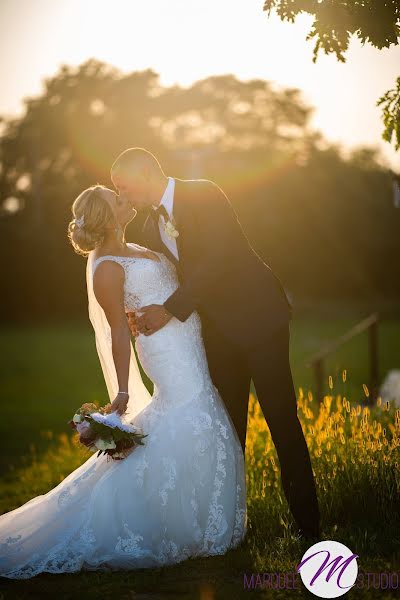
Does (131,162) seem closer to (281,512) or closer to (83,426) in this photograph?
(83,426)

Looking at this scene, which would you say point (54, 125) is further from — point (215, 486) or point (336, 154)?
point (215, 486)

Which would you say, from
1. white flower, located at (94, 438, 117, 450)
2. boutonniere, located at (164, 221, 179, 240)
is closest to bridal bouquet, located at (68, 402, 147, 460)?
white flower, located at (94, 438, 117, 450)

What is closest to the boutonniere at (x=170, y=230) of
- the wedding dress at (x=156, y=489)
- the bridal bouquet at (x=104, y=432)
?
the wedding dress at (x=156, y=489)

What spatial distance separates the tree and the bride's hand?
2.63 meters

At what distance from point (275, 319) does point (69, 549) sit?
1.91m

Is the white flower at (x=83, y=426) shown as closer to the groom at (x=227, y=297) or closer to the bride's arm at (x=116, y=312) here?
the bride's arm at (x=116, y=312)

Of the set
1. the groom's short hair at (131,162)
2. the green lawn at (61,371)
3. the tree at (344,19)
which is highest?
the tree at (344,19)

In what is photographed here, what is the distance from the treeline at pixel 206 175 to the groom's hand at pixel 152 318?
27.0 meters

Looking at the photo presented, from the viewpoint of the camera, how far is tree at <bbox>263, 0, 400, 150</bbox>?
552 centimetres

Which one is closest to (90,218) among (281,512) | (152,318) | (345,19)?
(152,318)

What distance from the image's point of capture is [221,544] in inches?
211

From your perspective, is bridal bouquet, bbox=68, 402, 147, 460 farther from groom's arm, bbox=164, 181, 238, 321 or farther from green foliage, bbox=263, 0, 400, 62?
green foliage, bbox=263, 0, 400, 62

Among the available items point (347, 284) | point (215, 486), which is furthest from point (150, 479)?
point (347, 284)

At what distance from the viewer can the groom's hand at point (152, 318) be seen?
17.8 feet
